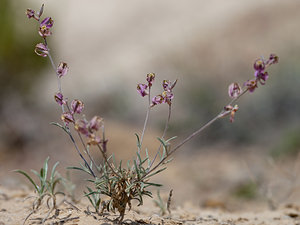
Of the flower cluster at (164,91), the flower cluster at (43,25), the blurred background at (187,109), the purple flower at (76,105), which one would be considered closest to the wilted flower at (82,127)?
the purple flower at (76,105)

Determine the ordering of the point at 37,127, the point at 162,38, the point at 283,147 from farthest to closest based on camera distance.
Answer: the point at 162,38
the point at 37,127
the point at 283,147

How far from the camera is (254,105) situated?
821 cm

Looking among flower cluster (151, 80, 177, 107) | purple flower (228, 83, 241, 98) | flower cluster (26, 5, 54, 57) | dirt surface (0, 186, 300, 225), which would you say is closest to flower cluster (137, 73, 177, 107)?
flower cluster (151, 80, 177, 107)

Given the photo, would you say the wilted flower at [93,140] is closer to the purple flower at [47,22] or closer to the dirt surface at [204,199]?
the dirt surface at [204,199]

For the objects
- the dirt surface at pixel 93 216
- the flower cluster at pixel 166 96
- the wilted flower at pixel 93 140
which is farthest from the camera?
the dirt surface at pixel 93 216

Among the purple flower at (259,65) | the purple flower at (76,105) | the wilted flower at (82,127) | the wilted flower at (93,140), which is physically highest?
the purple flower at (259,65)

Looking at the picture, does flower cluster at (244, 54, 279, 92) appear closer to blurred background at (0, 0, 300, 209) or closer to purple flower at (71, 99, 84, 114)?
purple flower at (71, 99, 84, 114)

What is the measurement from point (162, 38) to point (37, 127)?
1244 centimetres

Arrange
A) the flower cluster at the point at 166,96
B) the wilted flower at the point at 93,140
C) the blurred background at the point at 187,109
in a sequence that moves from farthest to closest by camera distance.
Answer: the blurred background at the point at 187,109, the flower cluster at the point at 166,96, the wilted flower at the point at 93,140

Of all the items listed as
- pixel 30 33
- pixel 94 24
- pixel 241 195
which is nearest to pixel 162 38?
pixel 94 24

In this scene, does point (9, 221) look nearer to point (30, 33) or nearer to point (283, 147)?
point (283, 147)

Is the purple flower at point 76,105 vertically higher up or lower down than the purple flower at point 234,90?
lower down

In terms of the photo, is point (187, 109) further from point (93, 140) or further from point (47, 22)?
point (93, 140)

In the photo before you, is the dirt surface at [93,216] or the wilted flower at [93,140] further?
the dirt surface at [93,216]
